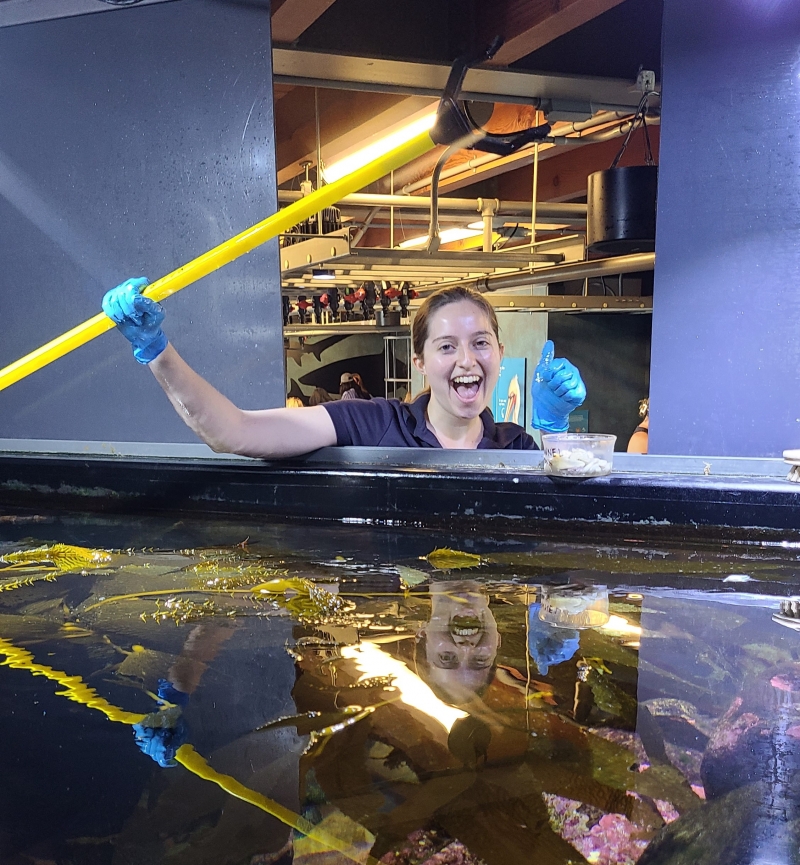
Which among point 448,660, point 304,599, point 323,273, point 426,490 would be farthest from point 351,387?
point 448,660

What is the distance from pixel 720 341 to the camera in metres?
1.94

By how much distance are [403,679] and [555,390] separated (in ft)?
4.84

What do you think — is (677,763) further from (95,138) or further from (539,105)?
(539,105)

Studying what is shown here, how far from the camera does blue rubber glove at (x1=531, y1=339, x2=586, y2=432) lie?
228cm

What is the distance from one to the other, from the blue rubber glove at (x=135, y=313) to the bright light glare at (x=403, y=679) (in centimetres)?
105

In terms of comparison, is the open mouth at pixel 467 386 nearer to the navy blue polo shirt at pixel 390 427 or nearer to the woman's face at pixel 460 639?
the navy blue polo shirt at pixel 390 427

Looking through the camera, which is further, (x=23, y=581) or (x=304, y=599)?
(x=23, y=581)

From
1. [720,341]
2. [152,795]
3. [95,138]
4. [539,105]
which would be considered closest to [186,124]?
[95,138]

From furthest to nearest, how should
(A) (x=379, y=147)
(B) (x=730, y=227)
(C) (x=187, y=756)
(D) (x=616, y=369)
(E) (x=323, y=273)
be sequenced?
(D) (x=616, y=369) → (E) (x=323, y=273) → (A) (x=379, y=147) → (B) (x=730, y=227) → (C) (x=187, y=756)

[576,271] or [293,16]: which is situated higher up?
[293,16]

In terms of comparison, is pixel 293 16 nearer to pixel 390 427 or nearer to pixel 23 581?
pixel 390 427

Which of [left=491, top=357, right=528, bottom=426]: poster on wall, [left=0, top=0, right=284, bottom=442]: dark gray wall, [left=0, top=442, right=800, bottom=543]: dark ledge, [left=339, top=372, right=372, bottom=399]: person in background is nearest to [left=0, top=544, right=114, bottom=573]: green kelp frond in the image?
[left=0, top=442, right=800, bottom=543]: dark ledge

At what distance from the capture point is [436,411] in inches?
93.0

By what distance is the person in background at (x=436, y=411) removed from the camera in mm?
2033
